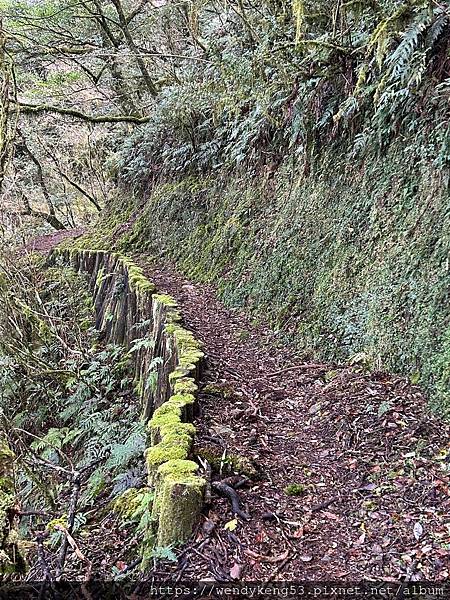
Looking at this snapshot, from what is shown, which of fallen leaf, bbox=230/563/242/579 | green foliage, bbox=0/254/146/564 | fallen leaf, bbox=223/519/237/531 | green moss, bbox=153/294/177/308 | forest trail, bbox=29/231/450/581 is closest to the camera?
fallen leaf, bbox=230/563/242/579

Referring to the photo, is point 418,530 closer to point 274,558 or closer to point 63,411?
point 274,558

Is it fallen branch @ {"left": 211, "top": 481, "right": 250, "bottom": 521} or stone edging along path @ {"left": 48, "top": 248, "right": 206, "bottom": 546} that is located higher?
stone edging along path @ {"left": 48, "top": 248, "right": 206, "bottom": 546}

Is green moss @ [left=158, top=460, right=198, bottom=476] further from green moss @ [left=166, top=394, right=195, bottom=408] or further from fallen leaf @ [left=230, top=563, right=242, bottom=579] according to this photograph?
green moss @ [left=166, top=394, right=195, bottom=408]

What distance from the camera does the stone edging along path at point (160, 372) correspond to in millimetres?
2799

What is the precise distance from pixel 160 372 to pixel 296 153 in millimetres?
4118

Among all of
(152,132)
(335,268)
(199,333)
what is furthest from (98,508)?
(152,132)

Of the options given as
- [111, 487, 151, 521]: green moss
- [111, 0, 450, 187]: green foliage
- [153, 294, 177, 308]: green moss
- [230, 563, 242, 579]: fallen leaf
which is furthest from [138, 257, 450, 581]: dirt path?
[111, 0, 450, 187]: green foliage

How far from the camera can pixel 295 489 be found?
11.6ft

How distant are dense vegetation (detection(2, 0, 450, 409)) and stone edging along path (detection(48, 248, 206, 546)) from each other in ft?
4.90

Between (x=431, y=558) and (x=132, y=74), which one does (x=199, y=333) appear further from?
(x=132, y=74)

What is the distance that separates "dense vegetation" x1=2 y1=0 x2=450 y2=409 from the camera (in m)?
4.88

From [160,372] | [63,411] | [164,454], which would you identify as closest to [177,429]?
[164,454]

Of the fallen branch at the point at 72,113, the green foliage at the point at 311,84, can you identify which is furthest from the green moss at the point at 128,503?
the fallen branch at the point at 72,113

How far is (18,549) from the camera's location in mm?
3693
